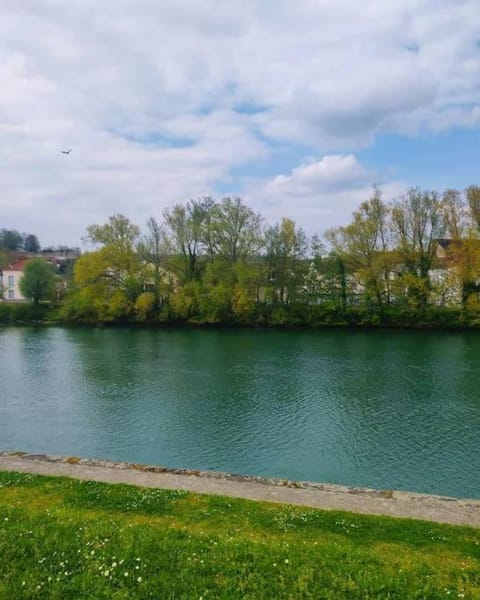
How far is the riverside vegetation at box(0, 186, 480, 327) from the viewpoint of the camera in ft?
152

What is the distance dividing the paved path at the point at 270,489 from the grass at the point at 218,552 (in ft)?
2.27

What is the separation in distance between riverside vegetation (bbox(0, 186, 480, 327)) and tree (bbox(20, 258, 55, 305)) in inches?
126

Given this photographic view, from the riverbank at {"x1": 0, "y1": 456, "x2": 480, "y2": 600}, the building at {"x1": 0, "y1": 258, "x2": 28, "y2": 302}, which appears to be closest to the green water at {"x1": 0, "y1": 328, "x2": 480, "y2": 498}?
the riverbank at {"x1": 0, "y1": 456, "x2": 480, "y2": 600}

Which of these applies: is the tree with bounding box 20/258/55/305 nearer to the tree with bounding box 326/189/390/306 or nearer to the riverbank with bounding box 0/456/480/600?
the tree with bounding box 326/189/390/306

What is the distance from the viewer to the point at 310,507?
8.04 meters

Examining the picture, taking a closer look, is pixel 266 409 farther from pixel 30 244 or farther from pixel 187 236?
pixel 30 244

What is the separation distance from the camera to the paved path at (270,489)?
318 inches

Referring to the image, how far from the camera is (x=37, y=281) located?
2330 inches

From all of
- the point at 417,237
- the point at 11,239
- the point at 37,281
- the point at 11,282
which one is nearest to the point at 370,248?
the point at 417,237

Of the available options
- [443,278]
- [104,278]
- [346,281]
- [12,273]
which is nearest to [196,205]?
[104,278]

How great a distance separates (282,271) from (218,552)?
45224 mm

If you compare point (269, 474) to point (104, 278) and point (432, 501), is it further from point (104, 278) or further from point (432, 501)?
point (104, 278)

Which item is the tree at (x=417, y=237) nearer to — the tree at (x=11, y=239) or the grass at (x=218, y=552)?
the grass at (x=218, y=552)

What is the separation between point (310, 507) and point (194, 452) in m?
6.91
